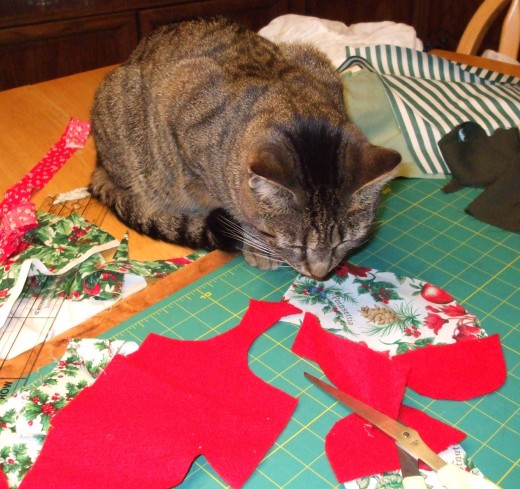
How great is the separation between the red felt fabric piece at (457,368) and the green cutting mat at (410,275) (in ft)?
0.06

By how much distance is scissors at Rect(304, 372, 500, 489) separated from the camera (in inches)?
37.0

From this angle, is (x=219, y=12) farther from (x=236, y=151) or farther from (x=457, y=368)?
(x=457, y=368)

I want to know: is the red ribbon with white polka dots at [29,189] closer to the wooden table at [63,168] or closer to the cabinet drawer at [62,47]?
the wooden table at [63,168]

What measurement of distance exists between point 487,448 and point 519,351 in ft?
0.85

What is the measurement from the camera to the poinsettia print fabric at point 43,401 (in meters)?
1.03

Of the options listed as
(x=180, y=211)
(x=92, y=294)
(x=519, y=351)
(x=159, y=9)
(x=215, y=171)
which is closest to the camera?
(x=519, y=351)

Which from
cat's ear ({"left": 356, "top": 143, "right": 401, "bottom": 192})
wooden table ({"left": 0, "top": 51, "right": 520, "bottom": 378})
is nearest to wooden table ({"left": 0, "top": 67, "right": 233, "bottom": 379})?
wooden table ({"left": 0, "top": 51, "right": 520, "bottom": 378})

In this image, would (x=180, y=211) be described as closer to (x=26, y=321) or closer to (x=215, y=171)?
(x=215, y=171)

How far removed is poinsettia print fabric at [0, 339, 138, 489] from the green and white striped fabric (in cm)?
101

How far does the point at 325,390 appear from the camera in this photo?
45.2 inches

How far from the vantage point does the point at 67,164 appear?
72.8 inches

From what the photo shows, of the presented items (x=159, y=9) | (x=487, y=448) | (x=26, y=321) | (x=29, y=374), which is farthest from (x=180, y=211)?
(x=159, y=9)

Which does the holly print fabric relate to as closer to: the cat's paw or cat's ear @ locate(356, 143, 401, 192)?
the cat's paw

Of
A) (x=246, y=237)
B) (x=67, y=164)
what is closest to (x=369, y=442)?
(x=246, y=237)
